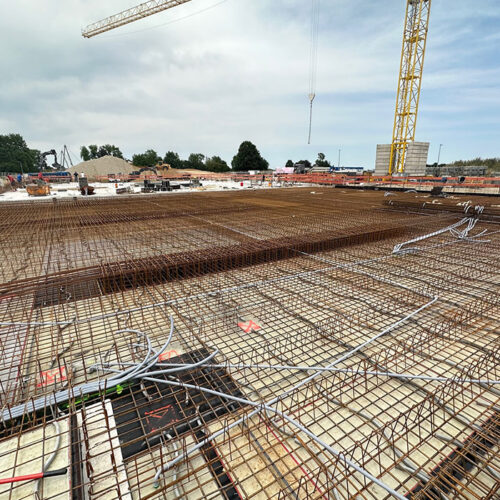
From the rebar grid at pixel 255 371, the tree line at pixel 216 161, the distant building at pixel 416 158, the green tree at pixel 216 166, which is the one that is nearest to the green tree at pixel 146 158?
the tree line at pixel 216 161

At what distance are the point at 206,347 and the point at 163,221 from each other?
640 cm

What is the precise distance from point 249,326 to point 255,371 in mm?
716

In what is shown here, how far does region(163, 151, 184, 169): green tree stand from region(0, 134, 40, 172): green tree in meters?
25.7

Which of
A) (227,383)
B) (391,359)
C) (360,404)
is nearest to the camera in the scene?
(360,404)

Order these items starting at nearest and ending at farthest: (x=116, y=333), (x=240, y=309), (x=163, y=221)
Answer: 1. (x=116, y=333)
2. (x=240, y=309)
3. (x=163, y=221)

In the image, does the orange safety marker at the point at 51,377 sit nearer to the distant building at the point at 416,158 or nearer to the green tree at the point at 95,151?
the distant building at the point at 416,158

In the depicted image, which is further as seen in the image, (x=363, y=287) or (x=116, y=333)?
(x=363, y=287)

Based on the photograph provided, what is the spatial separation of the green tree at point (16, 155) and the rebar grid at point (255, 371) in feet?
224

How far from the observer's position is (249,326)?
316cm

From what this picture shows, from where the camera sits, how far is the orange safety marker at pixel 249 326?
3.08 metres

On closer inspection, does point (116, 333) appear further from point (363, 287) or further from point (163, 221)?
point (163, 221)

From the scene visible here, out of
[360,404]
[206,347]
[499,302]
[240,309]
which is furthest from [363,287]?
[206,347]

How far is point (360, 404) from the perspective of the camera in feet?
7.10

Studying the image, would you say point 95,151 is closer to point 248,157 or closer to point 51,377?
point 248,157
